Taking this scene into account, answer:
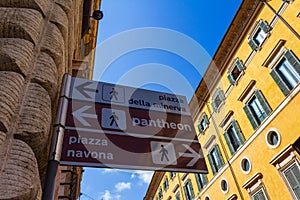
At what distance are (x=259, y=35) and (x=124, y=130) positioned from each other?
1259 cm

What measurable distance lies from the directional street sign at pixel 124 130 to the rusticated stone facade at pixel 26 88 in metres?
0.19

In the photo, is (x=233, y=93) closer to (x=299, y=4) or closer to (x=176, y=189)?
(x=299, y=4)

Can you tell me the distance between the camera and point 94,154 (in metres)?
1.95

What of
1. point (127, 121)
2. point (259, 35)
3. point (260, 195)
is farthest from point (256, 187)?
point (127, 121)

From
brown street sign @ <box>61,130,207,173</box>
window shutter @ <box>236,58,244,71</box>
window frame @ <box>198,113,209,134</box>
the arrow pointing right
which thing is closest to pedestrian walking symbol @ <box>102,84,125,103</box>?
the arrow pointing right

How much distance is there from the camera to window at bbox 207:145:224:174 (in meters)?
14.8

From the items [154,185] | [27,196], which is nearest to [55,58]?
[27,196]

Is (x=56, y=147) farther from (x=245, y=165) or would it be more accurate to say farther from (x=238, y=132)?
(x=238, y=132)

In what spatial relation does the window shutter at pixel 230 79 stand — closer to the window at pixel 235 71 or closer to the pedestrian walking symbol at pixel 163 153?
the window at pixel 235 71

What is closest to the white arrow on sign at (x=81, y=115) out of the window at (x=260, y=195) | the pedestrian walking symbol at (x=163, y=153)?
the pedestrian walking symbol at (x=163, y=153)

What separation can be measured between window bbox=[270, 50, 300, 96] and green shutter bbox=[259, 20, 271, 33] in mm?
1862

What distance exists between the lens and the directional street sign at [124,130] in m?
1.95

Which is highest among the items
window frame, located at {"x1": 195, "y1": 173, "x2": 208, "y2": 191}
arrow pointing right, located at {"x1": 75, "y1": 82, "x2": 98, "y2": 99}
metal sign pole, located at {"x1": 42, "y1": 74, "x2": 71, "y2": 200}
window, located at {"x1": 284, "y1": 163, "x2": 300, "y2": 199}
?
window frame, located at {"x1": 195, "y1": 173, "x2": 208, "y2": 191}

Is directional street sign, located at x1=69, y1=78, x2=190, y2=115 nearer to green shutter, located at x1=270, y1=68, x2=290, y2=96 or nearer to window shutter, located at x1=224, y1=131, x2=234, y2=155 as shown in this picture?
green shutter, located at x1=270, y1=68, x2=290, y2=96
